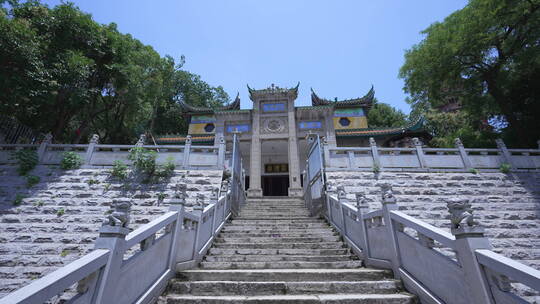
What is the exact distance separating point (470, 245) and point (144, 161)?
10.5 metres

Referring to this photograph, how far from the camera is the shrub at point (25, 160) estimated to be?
9.62 metres

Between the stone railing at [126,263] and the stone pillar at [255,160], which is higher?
the stone pillar at [255,160]

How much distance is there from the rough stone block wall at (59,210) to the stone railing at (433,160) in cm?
581

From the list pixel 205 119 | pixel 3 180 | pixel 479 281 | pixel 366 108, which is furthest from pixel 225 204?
pixel 366 108

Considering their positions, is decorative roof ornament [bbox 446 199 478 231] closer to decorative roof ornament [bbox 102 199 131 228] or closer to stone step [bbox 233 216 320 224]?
decorative roof ornament [bbox 102 199 131 228]

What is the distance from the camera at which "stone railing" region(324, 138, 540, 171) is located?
10.6 m

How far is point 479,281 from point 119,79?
642 inches

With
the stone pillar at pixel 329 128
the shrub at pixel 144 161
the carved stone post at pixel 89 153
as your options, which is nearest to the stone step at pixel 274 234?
the shrub at pixel 144 161

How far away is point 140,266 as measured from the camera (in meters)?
2.91

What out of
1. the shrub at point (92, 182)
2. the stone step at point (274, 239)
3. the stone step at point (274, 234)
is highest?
the shrub at point (92, 182)

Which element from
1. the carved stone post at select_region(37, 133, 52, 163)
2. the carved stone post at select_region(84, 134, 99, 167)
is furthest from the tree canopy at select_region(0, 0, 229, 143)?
the carved stone post at select_region(84, 134, 99, 167)

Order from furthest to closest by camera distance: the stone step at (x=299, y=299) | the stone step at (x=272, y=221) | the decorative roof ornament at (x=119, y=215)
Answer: the stone step at (x=272, y=221) < the stone step at (x=299, y=299) < the decorative roof ornament at (x=119, y=215)

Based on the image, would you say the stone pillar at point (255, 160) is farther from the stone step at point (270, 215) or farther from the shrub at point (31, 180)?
the shrub at point (31, 180)

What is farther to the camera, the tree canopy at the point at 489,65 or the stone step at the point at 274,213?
the tree canopy at the point at 489,65
